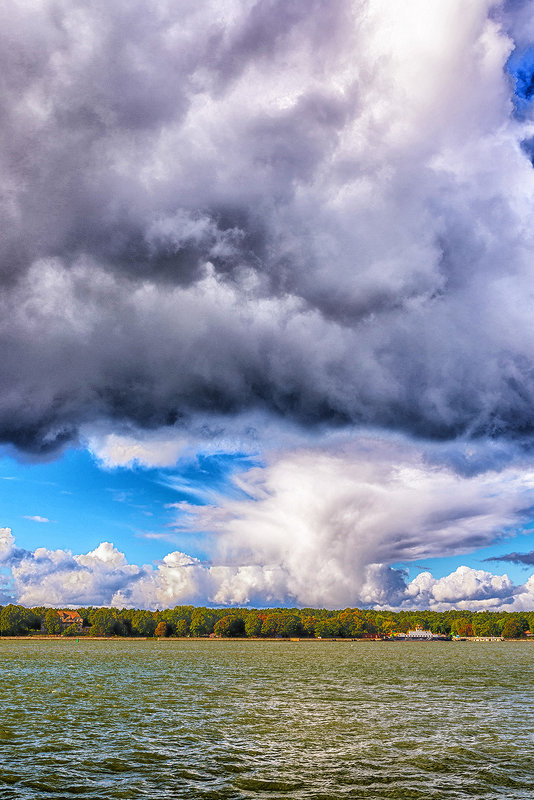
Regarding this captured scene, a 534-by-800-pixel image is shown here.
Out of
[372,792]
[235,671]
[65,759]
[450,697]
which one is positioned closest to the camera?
[372,792]

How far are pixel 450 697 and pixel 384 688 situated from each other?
13212 mm

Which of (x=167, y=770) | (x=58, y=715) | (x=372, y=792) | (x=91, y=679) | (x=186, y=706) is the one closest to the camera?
(x=372, y=792)

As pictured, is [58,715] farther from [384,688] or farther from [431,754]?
[384,688]

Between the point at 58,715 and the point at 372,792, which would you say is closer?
the point at 372,792

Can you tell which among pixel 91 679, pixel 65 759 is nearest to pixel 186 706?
pixel 65 759

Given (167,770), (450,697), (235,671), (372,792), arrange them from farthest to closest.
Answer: (235,671) → (450,697) → (167,770) → (372,792)

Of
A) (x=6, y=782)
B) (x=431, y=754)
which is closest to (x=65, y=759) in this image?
(x=6, y=782)

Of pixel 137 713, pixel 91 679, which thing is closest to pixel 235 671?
pixel 91 679

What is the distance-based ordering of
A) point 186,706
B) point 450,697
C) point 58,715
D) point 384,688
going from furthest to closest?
point 384,688 < point 450,697 < point 186,706 < point 58,715

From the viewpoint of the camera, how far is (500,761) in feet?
130

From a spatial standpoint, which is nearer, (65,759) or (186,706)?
(65,759)

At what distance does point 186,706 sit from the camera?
65.8 meters

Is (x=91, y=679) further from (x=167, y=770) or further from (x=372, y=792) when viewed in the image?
(x=372, y=792)

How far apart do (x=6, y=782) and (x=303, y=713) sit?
110ft
